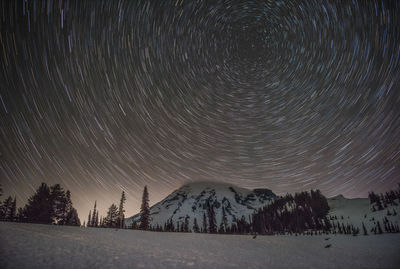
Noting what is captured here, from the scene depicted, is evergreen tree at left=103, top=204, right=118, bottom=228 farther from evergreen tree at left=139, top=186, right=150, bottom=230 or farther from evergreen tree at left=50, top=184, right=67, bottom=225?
evergreen tree at left=50, top=184, right=67, bottom=225

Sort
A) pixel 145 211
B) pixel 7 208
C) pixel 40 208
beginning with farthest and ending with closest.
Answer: pixel 145 211 < pixel 7 208 < pixel 40 208

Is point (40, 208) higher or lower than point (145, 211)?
higher

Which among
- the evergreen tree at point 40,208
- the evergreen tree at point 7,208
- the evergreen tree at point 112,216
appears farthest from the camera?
the evergreen tree at point 112,216

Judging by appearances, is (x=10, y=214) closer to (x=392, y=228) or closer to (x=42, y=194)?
(x=42, y=194)

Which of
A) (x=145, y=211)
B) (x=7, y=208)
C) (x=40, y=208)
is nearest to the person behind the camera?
(x=40, y=208)

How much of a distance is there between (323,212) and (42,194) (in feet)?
455

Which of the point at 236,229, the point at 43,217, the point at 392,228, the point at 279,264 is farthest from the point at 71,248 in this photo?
the point at 236,229

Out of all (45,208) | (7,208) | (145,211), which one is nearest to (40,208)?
(45,208)

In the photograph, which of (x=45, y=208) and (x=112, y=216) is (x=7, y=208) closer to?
(x=45, y=208)

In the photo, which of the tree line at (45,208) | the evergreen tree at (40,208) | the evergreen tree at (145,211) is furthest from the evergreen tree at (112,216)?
the evergreen tree at (40,208)

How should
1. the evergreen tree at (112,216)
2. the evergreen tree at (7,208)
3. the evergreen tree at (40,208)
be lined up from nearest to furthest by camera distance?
1. the evergreen tree at (40,208)
2. the evergreen tree at (7,208)
3. the evergreen tree at (112,216)

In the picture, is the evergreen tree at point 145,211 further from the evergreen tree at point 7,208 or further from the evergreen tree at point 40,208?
the evergreen tree at point 7,208

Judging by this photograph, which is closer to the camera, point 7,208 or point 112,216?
point 7,208

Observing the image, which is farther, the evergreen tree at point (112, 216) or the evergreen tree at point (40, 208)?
the evergreen tree at point (112, 216)
